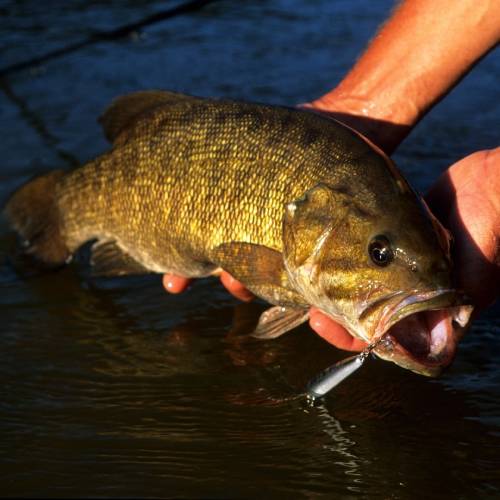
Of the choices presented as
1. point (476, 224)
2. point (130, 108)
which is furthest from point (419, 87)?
point (130, 108)

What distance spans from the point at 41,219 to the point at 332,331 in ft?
5.83

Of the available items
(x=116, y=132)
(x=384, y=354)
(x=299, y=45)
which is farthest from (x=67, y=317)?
(x=299, y=45)

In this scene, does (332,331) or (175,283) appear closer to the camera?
(332,331)

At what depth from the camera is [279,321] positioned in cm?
366

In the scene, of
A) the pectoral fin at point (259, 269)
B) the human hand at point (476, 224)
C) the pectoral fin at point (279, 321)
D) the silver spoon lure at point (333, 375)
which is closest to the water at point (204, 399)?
the silver spoon lure at point (333, 375)

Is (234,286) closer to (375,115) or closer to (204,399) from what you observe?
(204,399)

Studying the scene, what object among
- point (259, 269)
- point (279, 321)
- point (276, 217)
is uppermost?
point (276, 217)

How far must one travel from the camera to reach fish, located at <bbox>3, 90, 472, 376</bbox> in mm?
2998

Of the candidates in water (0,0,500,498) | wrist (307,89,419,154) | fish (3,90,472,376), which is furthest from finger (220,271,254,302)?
wrist (307,89,419,154)

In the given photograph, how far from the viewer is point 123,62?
7.77 metres

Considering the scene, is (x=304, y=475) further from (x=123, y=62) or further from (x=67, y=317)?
(x=123, y=62)

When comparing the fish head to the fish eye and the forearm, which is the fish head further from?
the forearm

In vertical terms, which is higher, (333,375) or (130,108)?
(130,108)

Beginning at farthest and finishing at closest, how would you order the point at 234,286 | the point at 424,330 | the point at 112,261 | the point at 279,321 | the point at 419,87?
the point at 112,261
the point at 419,87
the point at 234,286
the point at 279,321
the point at 424,330
